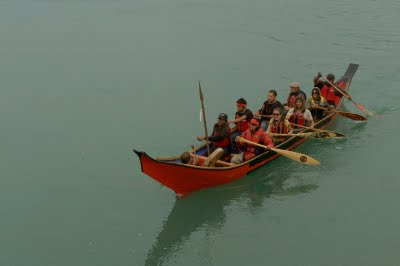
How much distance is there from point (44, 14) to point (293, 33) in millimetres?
10766

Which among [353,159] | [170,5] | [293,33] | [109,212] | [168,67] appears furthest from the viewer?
[170,5]

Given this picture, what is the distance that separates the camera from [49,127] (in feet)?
39.2

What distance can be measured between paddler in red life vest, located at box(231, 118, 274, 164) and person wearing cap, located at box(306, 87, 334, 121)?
2326 mm

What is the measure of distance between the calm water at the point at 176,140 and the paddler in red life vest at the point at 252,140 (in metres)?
0.48

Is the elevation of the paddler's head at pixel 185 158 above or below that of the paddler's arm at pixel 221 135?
below

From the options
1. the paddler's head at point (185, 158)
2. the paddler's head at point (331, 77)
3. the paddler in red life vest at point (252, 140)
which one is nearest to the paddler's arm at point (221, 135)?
the paddler in red life vest at point (252, 140)

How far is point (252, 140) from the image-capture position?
30.8 ft

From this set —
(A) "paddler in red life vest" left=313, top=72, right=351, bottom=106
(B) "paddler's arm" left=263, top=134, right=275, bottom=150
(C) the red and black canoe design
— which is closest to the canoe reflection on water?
(C) the red and black canoe design

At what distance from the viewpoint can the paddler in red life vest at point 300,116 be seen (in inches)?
416

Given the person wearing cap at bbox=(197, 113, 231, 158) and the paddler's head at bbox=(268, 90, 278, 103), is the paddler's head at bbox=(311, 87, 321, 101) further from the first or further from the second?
the person wearing cap at bbox=(197, 113, 231, 158)

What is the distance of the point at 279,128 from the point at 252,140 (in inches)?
40.5

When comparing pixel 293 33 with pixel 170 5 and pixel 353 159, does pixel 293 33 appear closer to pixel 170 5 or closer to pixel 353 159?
pixel 170 5

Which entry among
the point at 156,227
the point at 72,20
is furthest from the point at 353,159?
the point at 72,20

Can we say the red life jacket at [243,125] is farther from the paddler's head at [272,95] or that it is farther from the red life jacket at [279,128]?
the paddler's head at [272,95]
